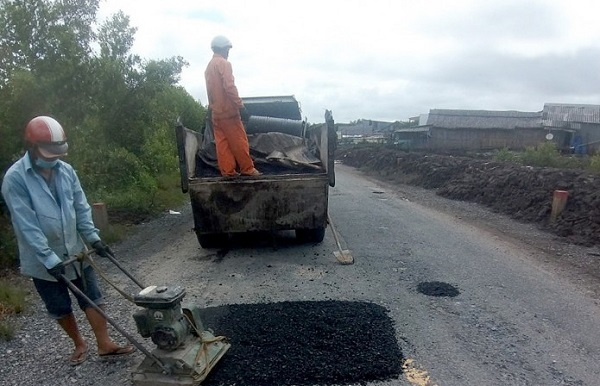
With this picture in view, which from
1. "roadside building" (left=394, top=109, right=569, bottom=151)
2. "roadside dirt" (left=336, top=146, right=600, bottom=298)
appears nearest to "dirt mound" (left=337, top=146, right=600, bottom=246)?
"roadside dirt" (left=336, top=146, right=600, bottom=298)

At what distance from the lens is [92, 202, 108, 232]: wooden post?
8.23m

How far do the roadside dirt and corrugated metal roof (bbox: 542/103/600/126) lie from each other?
2186 cm

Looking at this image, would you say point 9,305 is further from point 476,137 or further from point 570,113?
point 570,113

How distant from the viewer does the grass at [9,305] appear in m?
4.33

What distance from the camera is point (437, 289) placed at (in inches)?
210

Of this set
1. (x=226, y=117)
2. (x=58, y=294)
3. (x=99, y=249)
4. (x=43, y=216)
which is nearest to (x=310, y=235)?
(x=226, y=117)

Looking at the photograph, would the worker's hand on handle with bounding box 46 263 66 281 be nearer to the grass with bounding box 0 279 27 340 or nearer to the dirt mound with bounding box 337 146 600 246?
the grass with bounding box 0 279 27 340

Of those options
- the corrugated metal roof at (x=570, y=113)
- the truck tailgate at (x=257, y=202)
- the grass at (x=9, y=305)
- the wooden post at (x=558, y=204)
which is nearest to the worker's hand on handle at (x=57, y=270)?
the grass at (x=9, y=305)

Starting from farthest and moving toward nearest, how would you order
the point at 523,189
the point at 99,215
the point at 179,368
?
the point at 523,189, the point at 99,215, the point at 179,368

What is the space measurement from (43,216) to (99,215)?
5.11 meters

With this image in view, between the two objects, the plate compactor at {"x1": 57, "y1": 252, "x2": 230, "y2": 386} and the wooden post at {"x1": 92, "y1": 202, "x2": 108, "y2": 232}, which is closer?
the plate compactor at {"x1": 57, "y1": 252, "x2": 230, "y2": 386}

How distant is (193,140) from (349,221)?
141 inches

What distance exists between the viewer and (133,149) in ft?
34.9

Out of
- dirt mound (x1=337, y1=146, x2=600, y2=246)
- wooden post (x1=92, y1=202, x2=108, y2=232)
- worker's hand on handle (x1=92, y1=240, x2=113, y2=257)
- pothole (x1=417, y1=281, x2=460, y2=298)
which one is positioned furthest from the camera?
dirt mound (x1=337, y1=146, x2=600, y2=246)
